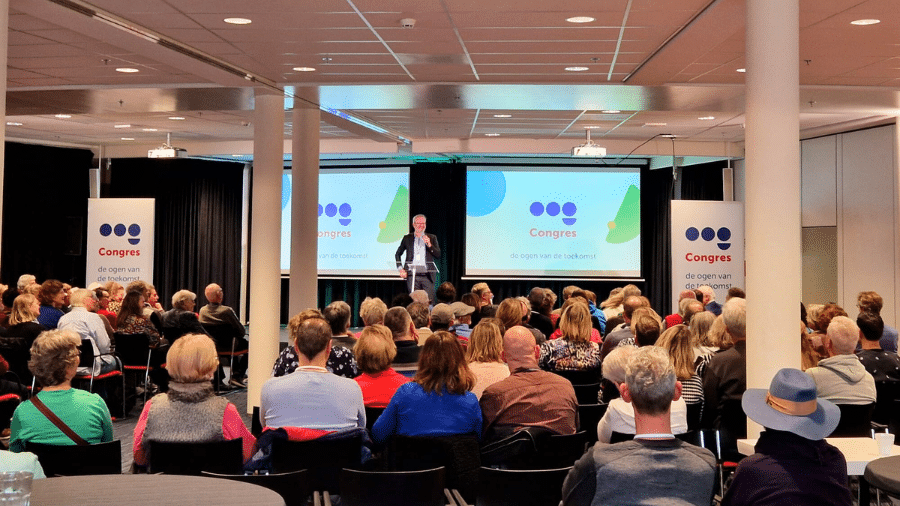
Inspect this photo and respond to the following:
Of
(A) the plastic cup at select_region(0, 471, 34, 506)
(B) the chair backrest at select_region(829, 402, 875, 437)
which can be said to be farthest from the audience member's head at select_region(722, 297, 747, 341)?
(A) the plastic cup at select_region(0, 471, 34, 506)

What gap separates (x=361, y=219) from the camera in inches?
686

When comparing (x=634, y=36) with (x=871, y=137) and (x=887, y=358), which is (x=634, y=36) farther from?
(x=871, y=137)

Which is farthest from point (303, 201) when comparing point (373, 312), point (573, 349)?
point (573, 349)

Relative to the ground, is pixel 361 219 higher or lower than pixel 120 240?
higher

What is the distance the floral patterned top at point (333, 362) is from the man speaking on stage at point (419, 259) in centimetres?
802

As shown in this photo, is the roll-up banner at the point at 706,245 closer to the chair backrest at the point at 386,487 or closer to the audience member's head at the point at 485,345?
the audience member's head at the point at 485,345

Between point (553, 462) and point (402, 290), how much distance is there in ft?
45.5

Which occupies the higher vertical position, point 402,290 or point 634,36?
point 634,36

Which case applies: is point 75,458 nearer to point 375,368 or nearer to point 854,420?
point 375,368

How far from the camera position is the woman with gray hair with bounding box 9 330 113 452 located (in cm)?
402

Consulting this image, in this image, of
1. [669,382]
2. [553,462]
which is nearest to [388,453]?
[553,462]

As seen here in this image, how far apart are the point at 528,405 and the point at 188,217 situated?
1449 cm

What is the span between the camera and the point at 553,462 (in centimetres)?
420

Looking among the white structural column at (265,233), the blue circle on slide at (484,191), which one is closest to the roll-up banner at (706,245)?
the blue circle on slide at (484,191)
